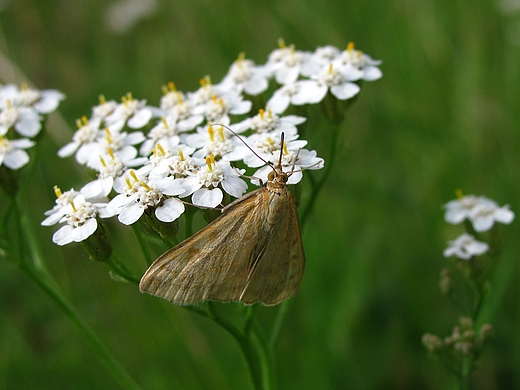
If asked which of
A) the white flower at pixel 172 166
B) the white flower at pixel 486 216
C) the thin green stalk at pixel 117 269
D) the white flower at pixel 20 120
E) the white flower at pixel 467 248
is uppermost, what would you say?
the white flower at pixel 20 120

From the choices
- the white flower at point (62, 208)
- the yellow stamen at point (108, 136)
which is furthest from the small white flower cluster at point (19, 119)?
the white flower at point (62, 208)

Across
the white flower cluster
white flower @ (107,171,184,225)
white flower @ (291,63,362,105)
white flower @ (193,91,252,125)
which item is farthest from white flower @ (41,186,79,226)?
white flower @ (291,63,362,105)

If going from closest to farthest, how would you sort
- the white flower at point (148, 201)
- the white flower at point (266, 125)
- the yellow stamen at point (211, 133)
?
the white flower at point (148, 201), the yellow stamen at point (211, 133), the white flower at point (266, 125)

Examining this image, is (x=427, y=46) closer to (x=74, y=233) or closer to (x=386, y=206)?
(x=386, y=206)

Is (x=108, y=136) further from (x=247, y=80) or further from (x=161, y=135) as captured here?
(x=247, y=80)

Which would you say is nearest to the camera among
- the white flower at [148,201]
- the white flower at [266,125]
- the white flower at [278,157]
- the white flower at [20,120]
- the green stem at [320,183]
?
the white flower at [148,201]

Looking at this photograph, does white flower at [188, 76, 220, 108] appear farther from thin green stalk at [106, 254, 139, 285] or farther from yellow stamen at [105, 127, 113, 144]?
thin green stalk at [106, 254, 139, 285]

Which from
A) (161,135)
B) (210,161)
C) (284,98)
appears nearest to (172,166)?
(210,161)

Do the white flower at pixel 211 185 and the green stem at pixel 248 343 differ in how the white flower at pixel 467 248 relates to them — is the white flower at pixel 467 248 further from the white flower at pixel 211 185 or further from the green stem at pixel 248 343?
the white flower at pixel 211 185
